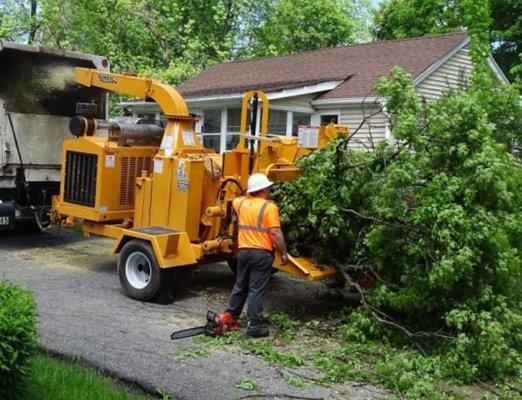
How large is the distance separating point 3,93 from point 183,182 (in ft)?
13.9

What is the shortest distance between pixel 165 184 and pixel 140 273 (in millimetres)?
1106

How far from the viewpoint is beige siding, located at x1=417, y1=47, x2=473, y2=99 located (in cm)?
1753

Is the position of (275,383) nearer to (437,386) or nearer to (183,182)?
(437,386)

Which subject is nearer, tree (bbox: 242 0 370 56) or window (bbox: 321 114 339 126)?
window (bbox: 321 114 339 126)

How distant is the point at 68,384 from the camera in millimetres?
5078

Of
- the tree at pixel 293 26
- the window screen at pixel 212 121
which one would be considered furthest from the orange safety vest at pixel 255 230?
the tree at pixel 293 26

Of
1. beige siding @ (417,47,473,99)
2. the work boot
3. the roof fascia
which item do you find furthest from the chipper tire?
beige siding @ (417,47,473,99)

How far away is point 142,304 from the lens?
26.1ft

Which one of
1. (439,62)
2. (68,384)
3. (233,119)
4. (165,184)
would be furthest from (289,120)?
(68,384)

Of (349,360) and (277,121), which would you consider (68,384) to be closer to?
(349,360)

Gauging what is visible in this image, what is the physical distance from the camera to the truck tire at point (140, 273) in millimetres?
7930

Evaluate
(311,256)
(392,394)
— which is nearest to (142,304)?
(311,256)

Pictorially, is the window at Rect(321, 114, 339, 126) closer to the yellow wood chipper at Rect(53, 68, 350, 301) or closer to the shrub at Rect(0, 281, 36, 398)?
the yellow wood chipper at Rect(53, 68, 350, 301)

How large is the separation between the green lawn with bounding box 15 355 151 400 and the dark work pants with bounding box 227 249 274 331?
1724 millimetres
